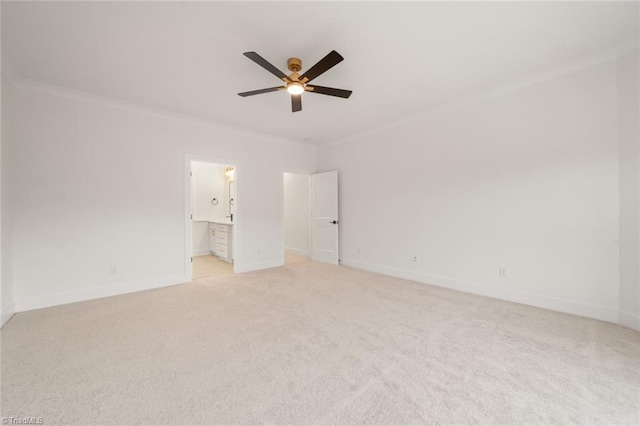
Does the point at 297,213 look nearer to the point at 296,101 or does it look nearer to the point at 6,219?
the point at 296,101

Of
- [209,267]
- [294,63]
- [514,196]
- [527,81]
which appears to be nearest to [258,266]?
[209,267]

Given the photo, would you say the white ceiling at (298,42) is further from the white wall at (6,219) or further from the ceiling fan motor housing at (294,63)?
the white wall at (6,219)

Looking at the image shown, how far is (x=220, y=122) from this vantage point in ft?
14.9

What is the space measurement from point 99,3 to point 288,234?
5853mm

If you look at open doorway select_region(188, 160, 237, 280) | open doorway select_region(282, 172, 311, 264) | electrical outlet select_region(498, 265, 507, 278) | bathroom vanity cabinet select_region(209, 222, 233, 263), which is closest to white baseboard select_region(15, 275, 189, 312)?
bathroom vanity cabinet select_region(209, 222, 233, 263)

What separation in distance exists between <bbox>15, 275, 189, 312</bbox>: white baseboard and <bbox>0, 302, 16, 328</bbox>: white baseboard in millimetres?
75

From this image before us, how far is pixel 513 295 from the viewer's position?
10.9ft

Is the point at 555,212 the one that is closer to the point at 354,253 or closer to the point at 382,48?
the point at 382,48

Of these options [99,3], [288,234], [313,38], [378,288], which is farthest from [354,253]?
[99,3]

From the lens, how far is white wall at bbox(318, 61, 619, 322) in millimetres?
2771

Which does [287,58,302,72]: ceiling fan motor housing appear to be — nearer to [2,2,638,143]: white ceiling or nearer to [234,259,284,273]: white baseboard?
[2,2,638,143]: white ceiling

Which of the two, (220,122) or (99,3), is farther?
(220,122)

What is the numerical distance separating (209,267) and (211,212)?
7.66ft

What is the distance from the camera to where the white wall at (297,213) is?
6723mm
